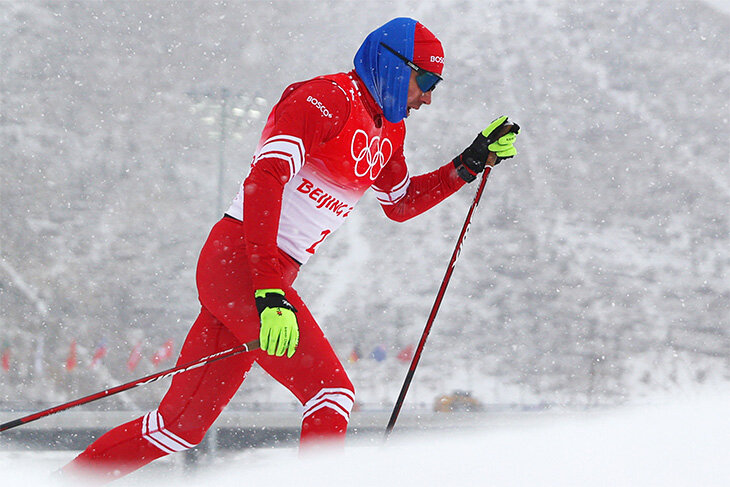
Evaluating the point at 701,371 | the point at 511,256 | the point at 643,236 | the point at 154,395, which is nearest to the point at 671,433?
the point at 154,395

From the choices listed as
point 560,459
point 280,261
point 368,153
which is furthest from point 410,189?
point 560,459

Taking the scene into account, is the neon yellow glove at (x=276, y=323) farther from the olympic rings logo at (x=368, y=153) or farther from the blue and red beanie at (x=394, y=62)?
the blue and red beanie at (x=394, y=62)

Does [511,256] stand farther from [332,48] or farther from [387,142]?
[387,142]

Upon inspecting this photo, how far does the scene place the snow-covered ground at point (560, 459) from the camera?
1292 millimetres

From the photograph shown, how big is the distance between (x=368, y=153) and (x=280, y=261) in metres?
0.49

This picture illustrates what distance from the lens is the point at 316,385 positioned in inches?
81.7

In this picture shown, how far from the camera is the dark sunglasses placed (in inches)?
92.0

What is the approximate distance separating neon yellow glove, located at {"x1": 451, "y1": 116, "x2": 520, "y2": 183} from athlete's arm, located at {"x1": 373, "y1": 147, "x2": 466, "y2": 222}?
0.04 meters

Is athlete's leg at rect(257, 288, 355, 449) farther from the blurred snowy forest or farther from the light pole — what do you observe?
the blurred snowy forest

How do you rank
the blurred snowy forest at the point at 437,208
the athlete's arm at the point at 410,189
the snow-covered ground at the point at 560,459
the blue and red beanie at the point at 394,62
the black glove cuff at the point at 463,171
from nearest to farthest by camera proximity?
the snow-covered ground at the point at 560,459
the blue and red beanie at the point at 394,62
the athlete's arm at the point at 410,189
the black glove cuff at the point at 463,171
the blurred snowy forest at the point at 437,208

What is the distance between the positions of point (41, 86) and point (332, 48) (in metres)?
20.4

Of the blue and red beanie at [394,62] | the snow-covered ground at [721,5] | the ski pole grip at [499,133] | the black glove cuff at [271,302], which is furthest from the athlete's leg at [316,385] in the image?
the snow-covered ground at [721,5]

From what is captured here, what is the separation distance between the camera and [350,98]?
2.24 metres

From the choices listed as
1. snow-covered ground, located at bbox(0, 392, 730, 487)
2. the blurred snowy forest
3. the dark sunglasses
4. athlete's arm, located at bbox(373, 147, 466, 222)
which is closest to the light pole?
athlete's arm, located at bbox(373, 147, 466, 222)
